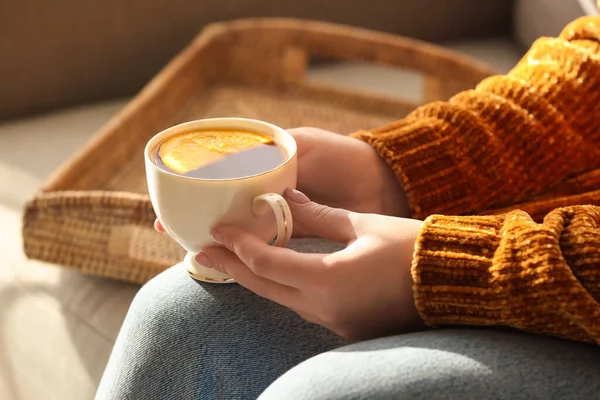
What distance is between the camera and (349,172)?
0.63 meters

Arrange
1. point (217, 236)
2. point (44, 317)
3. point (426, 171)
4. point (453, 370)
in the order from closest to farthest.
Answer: point (453, 370)
point (217, 236)
point (426, 171)
point (44, 317)

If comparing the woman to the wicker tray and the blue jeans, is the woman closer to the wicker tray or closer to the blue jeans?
the blue jeans

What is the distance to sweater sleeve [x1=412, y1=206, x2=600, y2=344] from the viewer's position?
43 cm

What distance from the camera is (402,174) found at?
0.61 meters

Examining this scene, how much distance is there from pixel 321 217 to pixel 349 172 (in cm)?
11

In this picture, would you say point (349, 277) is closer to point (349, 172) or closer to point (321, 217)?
point (321, 217)

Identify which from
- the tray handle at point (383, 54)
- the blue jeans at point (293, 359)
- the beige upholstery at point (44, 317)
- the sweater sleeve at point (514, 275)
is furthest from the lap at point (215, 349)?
the tray handle at point (383, 54)

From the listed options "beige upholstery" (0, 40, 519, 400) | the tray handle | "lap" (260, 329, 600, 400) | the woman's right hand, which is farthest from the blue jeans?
the tray handle

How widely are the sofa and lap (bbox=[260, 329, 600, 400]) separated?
45 cm

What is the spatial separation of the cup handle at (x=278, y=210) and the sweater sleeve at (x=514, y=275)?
0.31 ft

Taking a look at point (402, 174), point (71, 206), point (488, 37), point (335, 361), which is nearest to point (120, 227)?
point (71, 206)

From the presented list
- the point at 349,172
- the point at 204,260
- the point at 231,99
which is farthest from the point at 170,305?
the point at 231,99

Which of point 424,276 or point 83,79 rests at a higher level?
point 424,276

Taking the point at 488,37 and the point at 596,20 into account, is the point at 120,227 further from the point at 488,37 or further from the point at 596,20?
the point at 488,37
